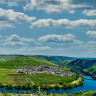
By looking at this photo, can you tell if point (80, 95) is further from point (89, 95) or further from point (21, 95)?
point (21, 95)

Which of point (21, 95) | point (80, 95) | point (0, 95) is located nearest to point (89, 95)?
point (80, 95)

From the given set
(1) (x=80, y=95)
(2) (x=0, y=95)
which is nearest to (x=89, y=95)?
Answer: (1) (x=80, y=95)

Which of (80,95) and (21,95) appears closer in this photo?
(21,95)

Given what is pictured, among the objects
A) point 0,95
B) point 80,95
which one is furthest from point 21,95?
point 80,95

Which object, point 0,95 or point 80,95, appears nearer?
point 0,95

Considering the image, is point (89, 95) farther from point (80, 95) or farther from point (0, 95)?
point (0, 95)

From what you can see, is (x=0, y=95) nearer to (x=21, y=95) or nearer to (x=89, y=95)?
(x=21, y=95)
